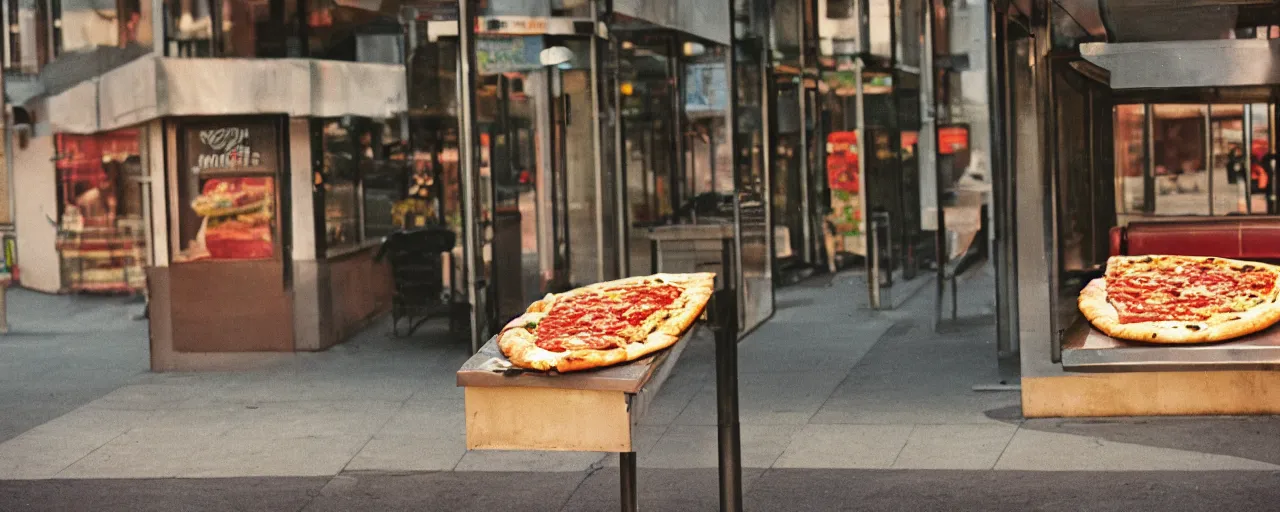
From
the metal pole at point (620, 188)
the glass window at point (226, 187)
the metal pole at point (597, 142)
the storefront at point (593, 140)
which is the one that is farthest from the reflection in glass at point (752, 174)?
the glass window at point (226, 187)

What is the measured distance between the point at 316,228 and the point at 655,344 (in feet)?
25.8

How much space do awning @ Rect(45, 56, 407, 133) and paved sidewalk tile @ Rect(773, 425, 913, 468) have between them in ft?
17.9

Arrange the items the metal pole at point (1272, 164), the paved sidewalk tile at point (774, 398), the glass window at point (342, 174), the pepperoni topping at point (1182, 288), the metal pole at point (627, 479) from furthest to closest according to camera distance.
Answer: the glass window at point (342, 174) < the metal pole at point (1272, 164) < the paved sidewalk tile at point (774, 398) < the pepperoni topping at point (1182, 288) < the metal pole at point (627, 479)

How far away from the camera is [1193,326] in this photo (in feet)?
23.7

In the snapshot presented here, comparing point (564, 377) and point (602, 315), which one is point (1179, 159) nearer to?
point (602, 315)

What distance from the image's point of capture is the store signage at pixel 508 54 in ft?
45.3

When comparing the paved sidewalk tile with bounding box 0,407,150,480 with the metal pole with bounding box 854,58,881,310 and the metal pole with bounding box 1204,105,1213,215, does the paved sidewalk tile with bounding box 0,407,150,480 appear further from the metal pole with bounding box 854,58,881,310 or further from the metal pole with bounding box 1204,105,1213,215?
the metal pole with bounding box 1204,105,1213,215

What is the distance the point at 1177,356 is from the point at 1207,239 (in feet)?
13.6

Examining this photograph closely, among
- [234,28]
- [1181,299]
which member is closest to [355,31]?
[234,28]

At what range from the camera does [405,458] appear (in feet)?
32.5

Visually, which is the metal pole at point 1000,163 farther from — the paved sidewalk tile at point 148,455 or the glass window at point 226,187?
the glass window at point 226,187

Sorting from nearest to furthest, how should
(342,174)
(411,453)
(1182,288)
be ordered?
(1182,288)
(411,453)
(342,174)

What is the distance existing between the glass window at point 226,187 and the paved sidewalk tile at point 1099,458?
672 cm

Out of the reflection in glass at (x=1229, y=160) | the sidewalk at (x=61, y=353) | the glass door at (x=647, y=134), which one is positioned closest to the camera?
the sidewalk at (x=61, y=353)
